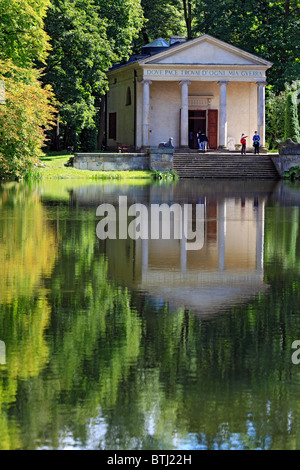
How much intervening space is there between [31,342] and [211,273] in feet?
17.8

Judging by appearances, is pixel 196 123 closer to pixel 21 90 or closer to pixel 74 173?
pixel 74 173

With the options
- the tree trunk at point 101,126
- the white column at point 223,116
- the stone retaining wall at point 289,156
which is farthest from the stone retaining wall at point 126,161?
the tree trunk at point 101,126

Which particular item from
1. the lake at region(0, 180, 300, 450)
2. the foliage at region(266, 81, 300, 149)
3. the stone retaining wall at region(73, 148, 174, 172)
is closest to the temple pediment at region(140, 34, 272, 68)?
the foliage at region(266, 81, 300, 149)

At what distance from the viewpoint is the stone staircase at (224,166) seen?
168 ft

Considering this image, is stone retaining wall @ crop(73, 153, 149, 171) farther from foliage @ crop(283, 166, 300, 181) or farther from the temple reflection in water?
the temple reflection in water

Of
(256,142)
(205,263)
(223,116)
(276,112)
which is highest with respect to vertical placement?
(276,112)

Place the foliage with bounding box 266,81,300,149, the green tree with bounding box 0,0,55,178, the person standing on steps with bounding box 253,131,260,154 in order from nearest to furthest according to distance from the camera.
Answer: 1. the green tree with bounding box 0,0,55,178
2. the person standing on steps with bounding box 253,131,260,154
3. the foliage with bounding box 266,81,300,149

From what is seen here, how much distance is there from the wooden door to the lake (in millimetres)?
42203

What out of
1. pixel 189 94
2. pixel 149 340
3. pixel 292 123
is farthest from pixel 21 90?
pixel 149 340

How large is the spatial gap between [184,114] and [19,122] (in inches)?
786

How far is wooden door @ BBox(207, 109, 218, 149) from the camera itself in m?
61.2
